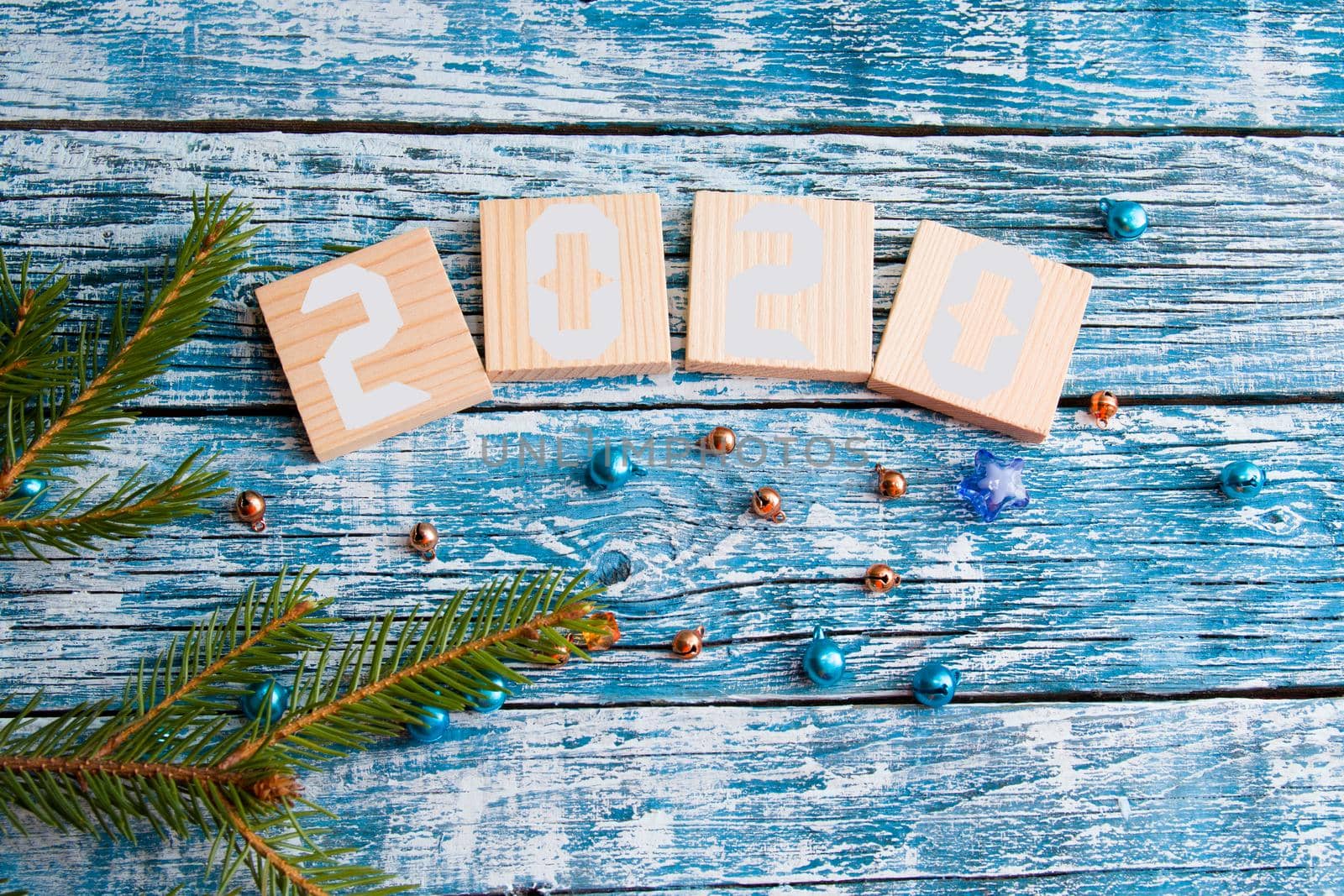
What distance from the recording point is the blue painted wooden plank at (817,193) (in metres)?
1.30

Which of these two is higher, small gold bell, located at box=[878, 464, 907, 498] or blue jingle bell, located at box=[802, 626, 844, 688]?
small gold bell, located at box=[878, 464, 907, 498]

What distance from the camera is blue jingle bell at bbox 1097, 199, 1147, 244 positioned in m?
1.33

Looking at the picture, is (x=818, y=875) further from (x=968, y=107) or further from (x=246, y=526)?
(x=968, y=107)

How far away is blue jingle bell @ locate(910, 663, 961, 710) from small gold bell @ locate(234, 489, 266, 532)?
2.63ft

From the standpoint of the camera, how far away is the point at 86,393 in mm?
1088

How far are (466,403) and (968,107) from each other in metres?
0.77

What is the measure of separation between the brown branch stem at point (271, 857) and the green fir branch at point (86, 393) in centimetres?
31

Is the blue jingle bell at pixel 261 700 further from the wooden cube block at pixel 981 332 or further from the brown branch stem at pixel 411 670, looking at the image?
the wooden cube block at pixel 981 332

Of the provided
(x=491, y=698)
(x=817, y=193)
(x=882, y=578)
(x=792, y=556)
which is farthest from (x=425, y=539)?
(x=817, y=193)

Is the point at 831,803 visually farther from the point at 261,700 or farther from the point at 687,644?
the point at 261,700

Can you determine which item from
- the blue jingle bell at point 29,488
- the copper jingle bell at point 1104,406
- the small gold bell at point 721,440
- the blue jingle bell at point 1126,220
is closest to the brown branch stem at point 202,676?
the blue jingle bell at point 29,488

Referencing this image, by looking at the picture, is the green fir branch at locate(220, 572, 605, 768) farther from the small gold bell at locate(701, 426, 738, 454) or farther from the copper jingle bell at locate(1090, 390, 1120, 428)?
the copper jingle bell at locate(1090, 390, 1120, 428)

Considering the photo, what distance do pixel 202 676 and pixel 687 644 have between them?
520 mm

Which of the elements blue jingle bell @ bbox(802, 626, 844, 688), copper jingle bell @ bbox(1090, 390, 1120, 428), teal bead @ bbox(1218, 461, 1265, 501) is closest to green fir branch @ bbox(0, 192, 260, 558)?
blue jingle bell @ bbox(802, 626, 844, 688)
